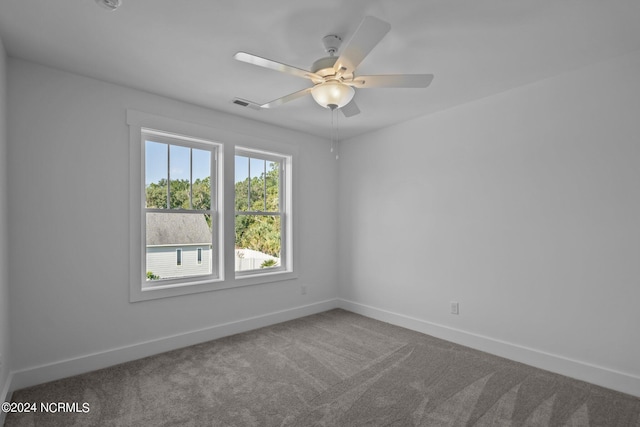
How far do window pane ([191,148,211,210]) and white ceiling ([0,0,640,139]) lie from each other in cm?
73

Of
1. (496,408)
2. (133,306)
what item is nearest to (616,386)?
(496,408)

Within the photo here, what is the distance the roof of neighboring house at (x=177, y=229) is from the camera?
3385mm

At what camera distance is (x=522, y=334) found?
120 inches

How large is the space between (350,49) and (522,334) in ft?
9.40

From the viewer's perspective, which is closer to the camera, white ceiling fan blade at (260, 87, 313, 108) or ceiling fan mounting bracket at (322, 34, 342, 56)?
ceiling fan mounting bracket at (322, 34, 342, 56)

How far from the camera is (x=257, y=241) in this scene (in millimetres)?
4211

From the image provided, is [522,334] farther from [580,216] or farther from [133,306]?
[133,306]

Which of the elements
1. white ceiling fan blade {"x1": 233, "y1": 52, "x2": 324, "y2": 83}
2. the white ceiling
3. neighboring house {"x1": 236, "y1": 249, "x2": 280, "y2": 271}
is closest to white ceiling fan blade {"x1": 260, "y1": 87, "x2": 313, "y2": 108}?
white ceiling fan blade {"x1": 233, "y1": 52, "x2": 324, "y2": 83}

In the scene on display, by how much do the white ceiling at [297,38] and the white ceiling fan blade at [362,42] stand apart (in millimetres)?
276

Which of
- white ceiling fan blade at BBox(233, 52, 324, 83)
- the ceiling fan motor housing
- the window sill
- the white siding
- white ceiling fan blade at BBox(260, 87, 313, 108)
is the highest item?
the ceiling fan motor housing

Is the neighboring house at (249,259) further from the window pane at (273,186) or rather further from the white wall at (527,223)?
the white wall at (527,223)

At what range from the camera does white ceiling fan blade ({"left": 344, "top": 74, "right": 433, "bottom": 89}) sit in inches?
85.0

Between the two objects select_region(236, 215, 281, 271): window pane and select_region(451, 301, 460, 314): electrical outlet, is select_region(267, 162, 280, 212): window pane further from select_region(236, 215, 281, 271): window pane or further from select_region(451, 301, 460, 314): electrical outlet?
select_region(451, 301, 460, 314): electrical outlet

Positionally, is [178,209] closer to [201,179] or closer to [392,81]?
[201,179]
